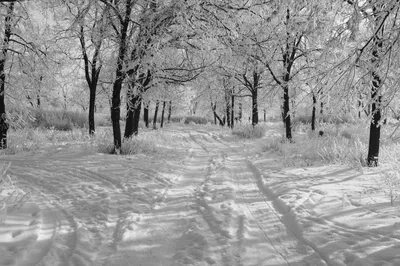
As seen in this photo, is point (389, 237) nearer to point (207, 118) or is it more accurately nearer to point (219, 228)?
point (219, 228)

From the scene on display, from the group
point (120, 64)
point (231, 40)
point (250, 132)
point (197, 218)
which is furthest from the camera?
point (250, 132)

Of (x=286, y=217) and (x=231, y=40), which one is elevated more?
(x=231, y=40)

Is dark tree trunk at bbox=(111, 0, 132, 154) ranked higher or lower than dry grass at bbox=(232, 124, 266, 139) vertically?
higher

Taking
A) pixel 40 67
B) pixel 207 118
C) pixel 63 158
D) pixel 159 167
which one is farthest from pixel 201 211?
pixel 207 118

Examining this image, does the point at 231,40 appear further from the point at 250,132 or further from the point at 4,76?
the point at 250,132

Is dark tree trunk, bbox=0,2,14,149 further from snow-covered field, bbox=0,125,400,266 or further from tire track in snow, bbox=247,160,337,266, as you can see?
tire track in snow, bbox=247,160,337,266

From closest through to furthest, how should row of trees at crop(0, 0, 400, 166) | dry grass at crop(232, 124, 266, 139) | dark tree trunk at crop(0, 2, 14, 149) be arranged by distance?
row of trees at crop(0, 0, 400, 166), dark tree trunk at crop(0, 2, 14, 149), dry grass at crop(232, 124, 266, 139)

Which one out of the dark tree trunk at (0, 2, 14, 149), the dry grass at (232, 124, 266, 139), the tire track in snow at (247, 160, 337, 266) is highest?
the dark tree trunk at (0, 2, 14, 149)

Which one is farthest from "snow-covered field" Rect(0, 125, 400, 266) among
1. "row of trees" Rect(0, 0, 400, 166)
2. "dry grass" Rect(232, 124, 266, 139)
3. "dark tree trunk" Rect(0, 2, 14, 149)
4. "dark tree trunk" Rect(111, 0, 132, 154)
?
"dry grass" Rect(232, 124, 266, 139)

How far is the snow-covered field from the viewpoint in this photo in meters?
2.71

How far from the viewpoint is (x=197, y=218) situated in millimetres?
3676

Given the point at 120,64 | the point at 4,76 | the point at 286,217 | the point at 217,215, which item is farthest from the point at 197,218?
the point at 4,76

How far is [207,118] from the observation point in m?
46.8

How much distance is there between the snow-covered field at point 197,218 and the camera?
2705 mm
